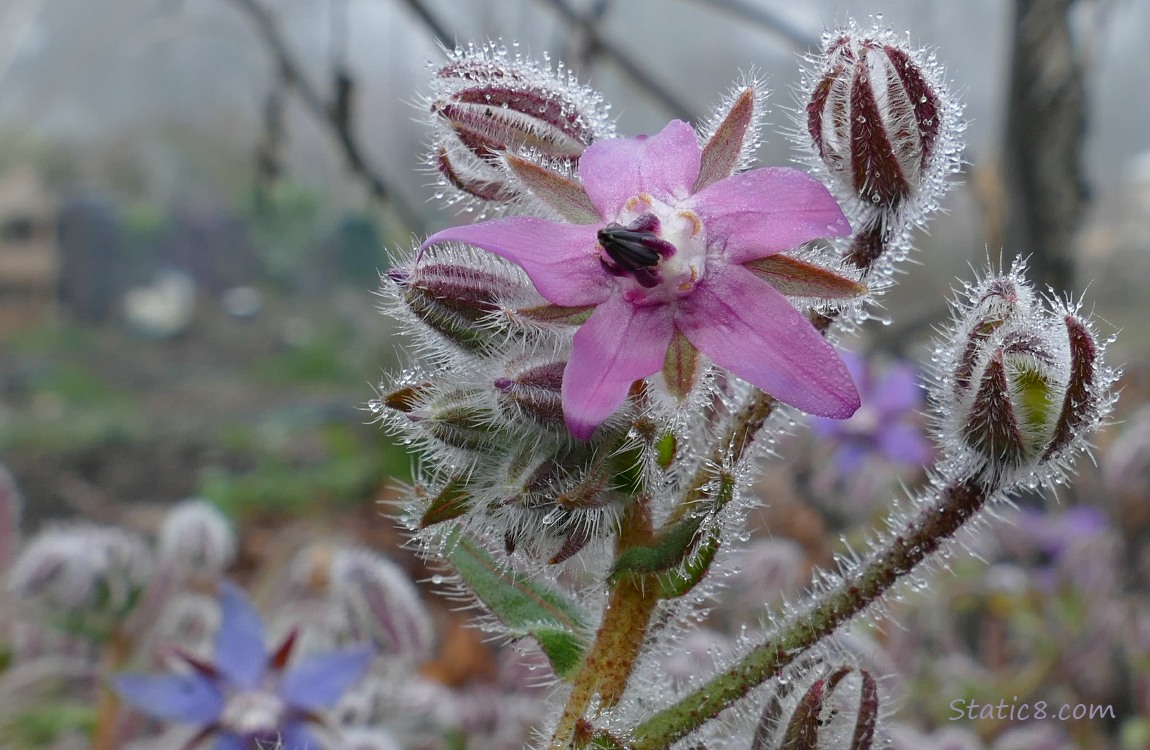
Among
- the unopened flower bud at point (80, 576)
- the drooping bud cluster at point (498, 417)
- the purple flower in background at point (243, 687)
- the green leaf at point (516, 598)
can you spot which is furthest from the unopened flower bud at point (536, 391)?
the unopened flower bud at point (80, 576)

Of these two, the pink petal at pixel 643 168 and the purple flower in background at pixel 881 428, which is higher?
the purple flower in background at pixel 881 428

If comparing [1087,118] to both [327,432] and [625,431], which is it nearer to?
[625,431]

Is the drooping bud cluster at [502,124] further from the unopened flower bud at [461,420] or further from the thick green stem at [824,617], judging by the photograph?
the thick green stem at [824,617]

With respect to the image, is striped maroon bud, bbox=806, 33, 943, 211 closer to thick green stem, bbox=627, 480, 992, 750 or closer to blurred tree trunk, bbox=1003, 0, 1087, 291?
thick green stem, bbox=627, 480, 992, 750

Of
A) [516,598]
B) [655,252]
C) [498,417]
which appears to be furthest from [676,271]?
[516,598]

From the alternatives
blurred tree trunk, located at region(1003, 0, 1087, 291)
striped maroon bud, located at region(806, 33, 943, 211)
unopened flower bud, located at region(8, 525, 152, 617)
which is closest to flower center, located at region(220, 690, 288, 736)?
unopened flower bud, located at region(8, 525, 152, 617)

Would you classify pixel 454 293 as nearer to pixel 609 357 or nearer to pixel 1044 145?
pixel 609 357
